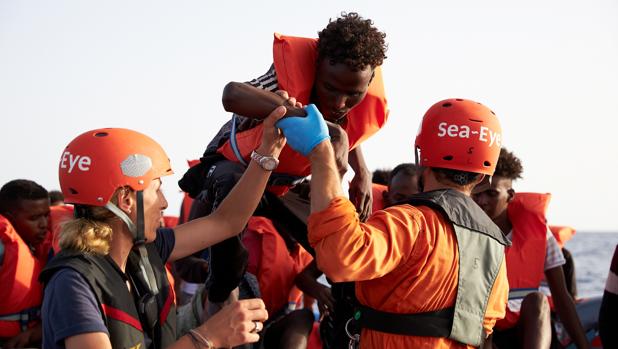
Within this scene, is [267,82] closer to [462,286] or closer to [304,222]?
[304,222]

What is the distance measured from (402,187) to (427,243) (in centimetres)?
352

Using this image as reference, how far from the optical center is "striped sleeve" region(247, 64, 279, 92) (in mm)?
4513

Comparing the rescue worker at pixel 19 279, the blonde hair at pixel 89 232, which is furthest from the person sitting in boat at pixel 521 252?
the rescue worker at pixel 19 279

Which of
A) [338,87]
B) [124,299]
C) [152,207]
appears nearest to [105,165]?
[152,207]

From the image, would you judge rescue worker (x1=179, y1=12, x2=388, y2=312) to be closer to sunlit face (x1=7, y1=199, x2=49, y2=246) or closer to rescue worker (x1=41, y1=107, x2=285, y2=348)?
rescue worker (x1=41, y1=107, x2=285, y2=348)

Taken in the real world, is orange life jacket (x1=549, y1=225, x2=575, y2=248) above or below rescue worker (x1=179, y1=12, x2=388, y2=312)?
below

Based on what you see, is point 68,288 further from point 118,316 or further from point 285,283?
point 285,283

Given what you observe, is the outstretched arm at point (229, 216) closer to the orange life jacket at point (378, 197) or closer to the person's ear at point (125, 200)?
the person's ear at point (125, 200)

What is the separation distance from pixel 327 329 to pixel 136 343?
6.60ft

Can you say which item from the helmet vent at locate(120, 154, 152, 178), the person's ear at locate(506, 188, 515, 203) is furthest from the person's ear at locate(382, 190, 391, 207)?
the helmet vent at locate(120, 154, 152, 178)

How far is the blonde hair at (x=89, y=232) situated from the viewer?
12.0 feet

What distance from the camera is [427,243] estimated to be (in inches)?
141

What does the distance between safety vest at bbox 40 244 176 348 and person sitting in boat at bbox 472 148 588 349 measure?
310 centimetres

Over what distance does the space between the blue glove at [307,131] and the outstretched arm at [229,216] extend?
0.43 metres
